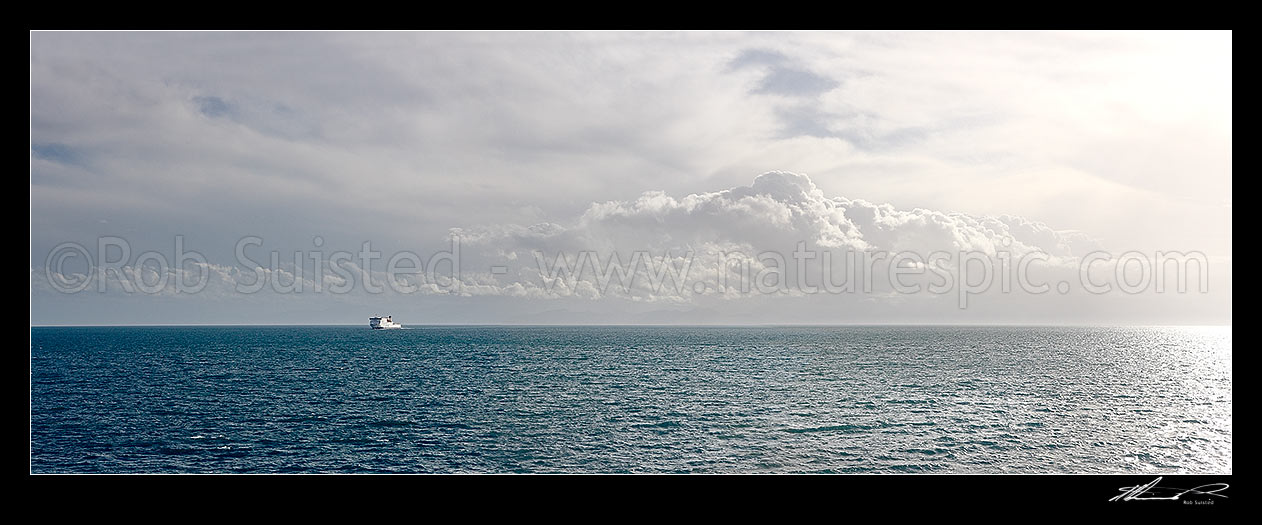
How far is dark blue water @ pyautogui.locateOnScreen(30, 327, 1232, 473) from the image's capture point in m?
29.8
